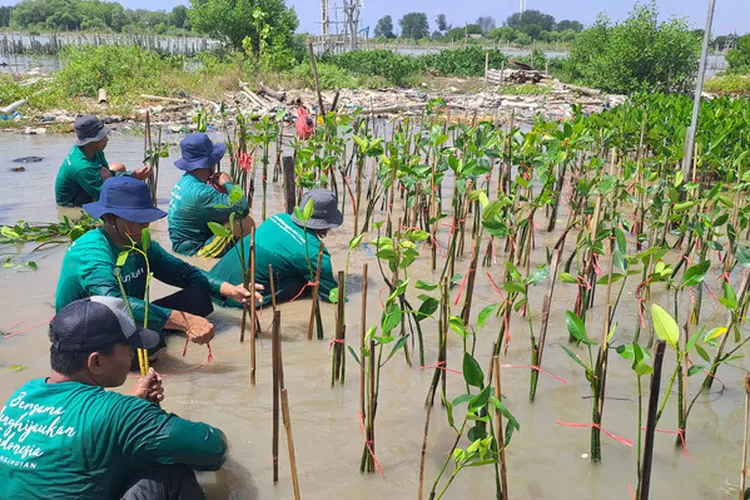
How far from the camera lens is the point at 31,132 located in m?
12.0

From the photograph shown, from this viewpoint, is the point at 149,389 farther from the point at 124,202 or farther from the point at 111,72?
the point at 111,72

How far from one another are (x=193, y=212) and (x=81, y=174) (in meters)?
1.56

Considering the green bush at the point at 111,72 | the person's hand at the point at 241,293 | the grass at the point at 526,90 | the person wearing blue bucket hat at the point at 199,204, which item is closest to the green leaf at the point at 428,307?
the person's hand at the point at 241,293

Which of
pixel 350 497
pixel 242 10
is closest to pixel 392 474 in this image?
pixel 350 497

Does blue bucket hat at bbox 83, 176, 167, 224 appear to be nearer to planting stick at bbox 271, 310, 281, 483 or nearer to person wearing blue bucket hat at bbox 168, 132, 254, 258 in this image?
planting stick at bbox 271, 310, 281, 483

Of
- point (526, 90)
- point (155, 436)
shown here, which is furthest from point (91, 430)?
point (526, 90)

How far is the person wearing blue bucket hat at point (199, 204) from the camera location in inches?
181

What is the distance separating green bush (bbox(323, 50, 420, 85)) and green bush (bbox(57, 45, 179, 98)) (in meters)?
9.75

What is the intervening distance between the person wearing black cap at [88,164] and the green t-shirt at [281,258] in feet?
6.24

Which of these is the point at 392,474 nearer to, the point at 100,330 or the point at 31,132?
the point at 100,330

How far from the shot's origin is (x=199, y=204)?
4.63 meters

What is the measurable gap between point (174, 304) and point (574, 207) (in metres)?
3.04

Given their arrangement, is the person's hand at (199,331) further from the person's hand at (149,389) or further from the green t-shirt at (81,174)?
the green t-shirt at (81,174)

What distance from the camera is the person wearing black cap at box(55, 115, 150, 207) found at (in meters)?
5.43
